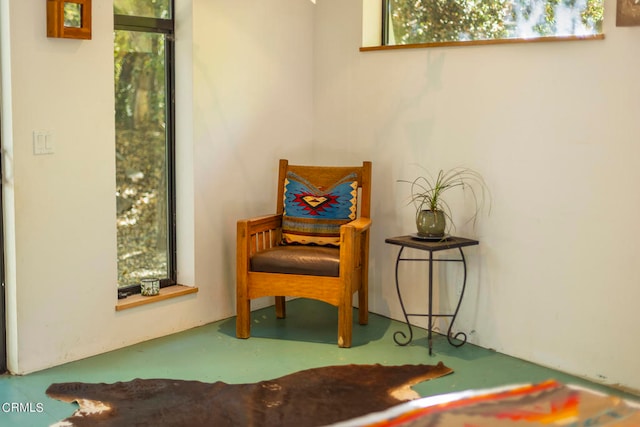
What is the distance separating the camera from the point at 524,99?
3.81 meters

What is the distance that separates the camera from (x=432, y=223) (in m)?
3.98

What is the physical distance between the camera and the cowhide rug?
3.13 meters

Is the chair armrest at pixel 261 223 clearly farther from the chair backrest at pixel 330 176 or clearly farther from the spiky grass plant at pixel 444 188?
the spiky grass plant at pixel 444 188

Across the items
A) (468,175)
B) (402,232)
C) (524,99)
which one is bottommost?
(402,232)

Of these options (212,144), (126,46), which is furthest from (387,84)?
(126,46)

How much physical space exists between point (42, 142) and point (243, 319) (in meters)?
1.31

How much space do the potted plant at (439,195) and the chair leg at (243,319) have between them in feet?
3.08

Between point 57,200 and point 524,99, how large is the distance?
217 cm

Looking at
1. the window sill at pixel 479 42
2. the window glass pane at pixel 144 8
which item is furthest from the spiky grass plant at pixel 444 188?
the window glass pane at pixel 144 8

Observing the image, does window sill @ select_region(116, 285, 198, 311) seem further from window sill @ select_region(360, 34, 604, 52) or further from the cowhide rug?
window sill @ select_region(360, 34, 604, 52)

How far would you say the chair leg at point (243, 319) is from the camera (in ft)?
13.6

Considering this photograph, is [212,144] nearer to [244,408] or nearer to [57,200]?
[57,200]

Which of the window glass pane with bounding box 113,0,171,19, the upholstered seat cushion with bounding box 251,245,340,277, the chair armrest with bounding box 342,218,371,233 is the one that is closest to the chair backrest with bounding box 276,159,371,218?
the chair armrest with bounding box 342,218,371,233

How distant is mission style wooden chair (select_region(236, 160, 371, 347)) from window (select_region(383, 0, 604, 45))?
2.58ft
